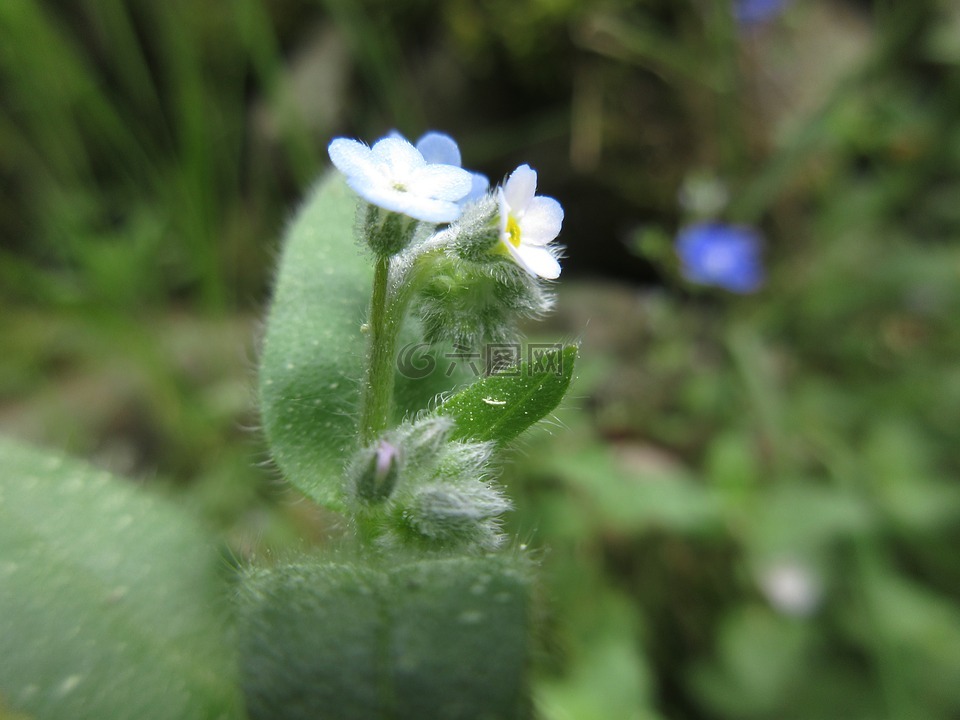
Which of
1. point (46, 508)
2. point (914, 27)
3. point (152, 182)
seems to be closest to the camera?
point (46, 508)

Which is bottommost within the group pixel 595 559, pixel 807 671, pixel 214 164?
pixel 807 671

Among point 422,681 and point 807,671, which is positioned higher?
point 422,681

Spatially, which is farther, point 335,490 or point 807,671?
point 807,671

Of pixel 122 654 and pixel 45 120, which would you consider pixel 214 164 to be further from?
pixel 122 654

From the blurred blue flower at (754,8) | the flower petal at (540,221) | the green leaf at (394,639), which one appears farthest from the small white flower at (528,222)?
the blurred blue flower at (754,8)

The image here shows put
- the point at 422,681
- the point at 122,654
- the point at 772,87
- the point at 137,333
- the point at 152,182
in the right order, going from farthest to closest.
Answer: the point at 772,87 → the point at 152,182 → the point at 137,333 → the point at 122,654 → the point at 422,681

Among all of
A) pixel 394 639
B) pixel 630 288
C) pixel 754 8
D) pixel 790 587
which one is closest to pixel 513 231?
pixel 394 639

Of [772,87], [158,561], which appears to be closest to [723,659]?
[158,561]

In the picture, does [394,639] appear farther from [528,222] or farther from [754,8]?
[754,8]
